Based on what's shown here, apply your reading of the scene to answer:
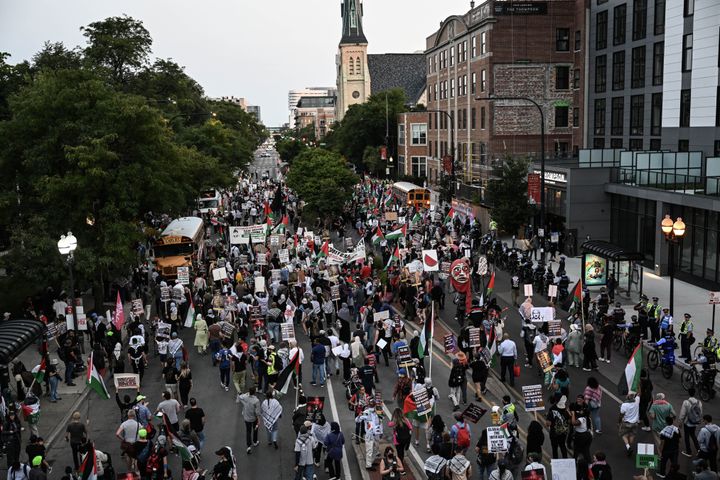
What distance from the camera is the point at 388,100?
98750 millimetres

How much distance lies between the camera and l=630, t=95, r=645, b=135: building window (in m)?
51.9

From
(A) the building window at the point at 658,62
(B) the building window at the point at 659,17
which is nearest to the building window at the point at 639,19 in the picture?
(B) the building window at the point at 659,17

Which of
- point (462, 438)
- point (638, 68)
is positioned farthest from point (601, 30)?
point (462, 438)

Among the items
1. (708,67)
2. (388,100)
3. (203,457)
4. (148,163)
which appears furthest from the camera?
(388,100)

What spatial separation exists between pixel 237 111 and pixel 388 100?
3215 centimetres

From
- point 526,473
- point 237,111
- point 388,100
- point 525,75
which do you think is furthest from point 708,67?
point 237,111

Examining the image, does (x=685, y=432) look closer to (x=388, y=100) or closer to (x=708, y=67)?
(x=708, y=67)

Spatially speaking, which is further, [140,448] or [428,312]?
[428,312]

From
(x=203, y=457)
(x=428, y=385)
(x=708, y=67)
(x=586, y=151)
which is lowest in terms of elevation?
(x=203, y=457)

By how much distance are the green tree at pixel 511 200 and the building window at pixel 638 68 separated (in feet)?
46.0

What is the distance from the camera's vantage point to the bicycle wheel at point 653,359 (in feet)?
70.1

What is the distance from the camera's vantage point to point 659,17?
48.8 metres

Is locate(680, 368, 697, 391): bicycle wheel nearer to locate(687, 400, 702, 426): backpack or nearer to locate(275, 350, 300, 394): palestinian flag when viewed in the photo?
locate(687, 400, 702, 426): backpack

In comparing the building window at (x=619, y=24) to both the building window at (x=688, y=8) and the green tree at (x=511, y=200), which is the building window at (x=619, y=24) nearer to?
the building window at (x=688, y=8)
